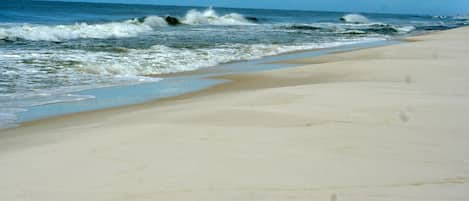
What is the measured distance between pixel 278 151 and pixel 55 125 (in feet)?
9.20

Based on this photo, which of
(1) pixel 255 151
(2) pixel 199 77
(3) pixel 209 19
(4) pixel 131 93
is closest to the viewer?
(1) pixel 255 151

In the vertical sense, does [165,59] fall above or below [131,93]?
above

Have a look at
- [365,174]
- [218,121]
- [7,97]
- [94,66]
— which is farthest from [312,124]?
[94,66]

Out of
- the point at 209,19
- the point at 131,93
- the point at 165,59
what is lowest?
the point at 131,93

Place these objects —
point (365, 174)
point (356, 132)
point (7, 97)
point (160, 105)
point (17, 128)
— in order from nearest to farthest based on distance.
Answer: point (365, 174) < point (356, 132) < point (17, 128) < point (160, 105) < point (7, 97)

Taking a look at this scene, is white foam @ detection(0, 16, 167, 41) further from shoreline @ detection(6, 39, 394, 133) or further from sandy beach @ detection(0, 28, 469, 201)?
sandy beach @ detection(0, 28, 469, 201)

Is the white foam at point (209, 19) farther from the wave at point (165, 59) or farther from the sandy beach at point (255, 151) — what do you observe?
the sandy beach at point (255, 151)

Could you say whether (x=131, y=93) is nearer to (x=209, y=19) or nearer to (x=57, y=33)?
(x=57, y=33)

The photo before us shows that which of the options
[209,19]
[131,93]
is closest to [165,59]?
[131,93]

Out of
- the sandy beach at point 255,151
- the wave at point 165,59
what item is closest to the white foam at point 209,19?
the wave at point 165,59

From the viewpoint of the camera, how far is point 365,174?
3465mm

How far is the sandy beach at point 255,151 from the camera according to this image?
3189mm

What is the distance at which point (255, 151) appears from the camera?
3.97 metres

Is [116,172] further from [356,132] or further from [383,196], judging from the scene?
[356,132]
